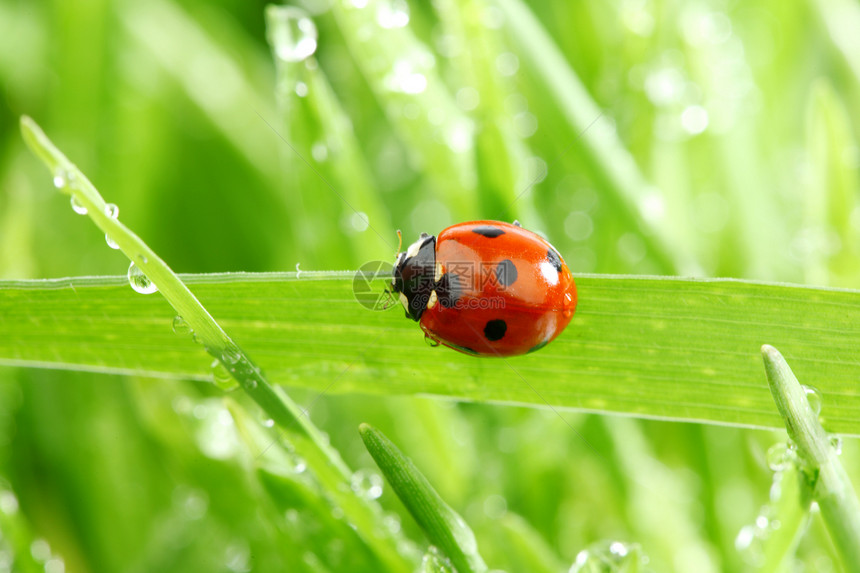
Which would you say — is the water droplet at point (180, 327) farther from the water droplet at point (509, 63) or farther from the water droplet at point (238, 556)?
the water droplet at point (509, 63)

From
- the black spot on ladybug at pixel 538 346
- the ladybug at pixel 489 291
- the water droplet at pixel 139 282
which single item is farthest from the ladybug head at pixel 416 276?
the water droplet at pixel 139 282

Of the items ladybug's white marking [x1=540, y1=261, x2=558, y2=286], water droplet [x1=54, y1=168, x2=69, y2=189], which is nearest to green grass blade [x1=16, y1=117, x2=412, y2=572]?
water droplet [x1=54, y1=168, x2=69, y2=189]

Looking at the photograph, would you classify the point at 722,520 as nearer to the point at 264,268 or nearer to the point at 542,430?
the point at 542,430

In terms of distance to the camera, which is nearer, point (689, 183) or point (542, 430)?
point (542, 430)

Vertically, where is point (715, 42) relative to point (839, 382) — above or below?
above

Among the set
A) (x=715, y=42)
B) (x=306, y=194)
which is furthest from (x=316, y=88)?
(x=715, y=42)

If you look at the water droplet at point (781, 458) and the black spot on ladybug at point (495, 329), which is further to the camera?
the black spot on ladybug at point (495, 329)

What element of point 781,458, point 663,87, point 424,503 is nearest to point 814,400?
point 781,458
